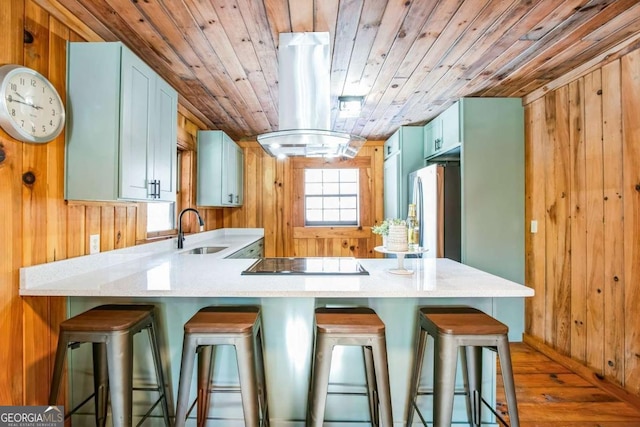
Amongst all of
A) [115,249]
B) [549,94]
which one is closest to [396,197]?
[549,94]

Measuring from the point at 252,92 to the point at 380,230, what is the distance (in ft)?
6.09

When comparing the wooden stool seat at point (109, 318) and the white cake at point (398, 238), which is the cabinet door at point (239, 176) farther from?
the white cake at point (398, 238)

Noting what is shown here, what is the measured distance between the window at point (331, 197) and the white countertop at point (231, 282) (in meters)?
2.68

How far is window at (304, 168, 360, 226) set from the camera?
4.73 metres

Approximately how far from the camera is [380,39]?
1.93 meters

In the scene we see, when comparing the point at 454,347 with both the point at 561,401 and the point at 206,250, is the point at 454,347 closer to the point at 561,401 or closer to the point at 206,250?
the point at 561,401

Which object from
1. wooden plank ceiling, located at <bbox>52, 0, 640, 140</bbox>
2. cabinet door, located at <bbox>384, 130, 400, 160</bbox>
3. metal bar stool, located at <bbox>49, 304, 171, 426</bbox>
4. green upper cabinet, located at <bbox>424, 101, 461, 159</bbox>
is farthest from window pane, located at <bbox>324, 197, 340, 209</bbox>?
metal bar stool, located at <bbox>49, 304, 171, 426</bbox>

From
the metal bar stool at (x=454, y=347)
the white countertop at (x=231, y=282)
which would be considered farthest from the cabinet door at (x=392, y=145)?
the metal bar stool at (x=454, y=347)

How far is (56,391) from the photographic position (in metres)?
1.37

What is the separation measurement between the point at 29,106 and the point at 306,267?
1593mm

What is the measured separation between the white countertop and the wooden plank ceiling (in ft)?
4.62

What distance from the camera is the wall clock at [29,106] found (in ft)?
4.35

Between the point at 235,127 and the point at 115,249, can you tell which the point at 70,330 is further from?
the point at 235,127

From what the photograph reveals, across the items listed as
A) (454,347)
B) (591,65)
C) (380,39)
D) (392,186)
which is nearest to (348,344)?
(454,347)
